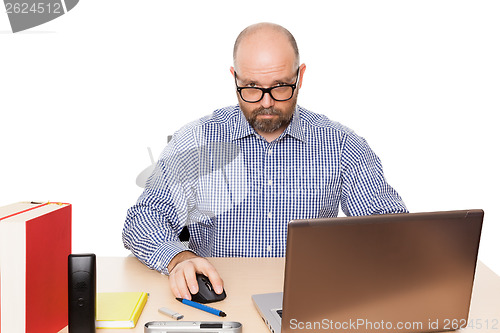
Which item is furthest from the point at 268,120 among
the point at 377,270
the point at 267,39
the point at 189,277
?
the point at 377,270

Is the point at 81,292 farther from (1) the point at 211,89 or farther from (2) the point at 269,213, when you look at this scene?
(1) the point at 211,89

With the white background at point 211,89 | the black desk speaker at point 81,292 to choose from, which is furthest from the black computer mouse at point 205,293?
the white background at point 211,89

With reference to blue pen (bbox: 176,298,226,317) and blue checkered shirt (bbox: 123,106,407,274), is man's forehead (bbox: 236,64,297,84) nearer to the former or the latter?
blue checkered shirt (bbox: 123,106,407,274)

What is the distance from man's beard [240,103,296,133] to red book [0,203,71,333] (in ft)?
→ 2.74

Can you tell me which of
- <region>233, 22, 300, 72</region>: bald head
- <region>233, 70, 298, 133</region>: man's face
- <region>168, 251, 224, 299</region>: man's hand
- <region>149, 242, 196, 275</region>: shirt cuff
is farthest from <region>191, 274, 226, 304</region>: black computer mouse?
<region>233, 22, 300, 72</region>: bald head

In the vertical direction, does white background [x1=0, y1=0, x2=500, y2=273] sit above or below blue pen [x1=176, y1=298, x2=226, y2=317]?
above

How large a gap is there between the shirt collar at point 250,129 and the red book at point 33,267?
0.92 metres

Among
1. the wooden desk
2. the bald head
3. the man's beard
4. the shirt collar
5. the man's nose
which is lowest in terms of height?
the wooden desk

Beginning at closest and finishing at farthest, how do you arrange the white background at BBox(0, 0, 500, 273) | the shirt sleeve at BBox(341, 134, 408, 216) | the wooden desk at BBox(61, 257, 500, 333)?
1. the wooden desk at BBox(61, 257, 500, 333)
2. the shirt sleeve at BBox(341, 134, 408, 216)
3. the white background at BBox(0, 0, 500, 273)

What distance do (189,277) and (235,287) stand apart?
161 millimetres

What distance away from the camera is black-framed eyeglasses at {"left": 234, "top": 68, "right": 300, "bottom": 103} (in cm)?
181

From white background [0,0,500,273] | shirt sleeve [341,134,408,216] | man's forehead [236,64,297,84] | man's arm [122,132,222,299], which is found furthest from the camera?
white background [0,0,500,273]

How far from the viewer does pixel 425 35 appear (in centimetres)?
295

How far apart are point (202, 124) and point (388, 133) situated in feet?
4.33
